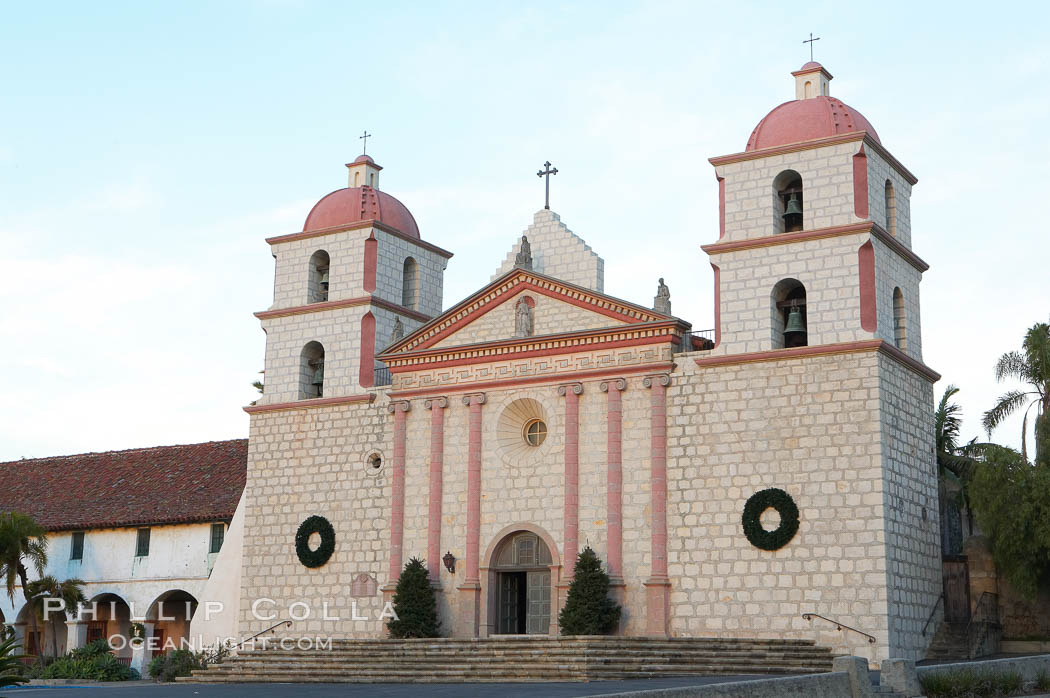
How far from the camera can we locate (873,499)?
26.0 metres

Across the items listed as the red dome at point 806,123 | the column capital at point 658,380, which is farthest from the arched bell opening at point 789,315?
the red dome at point 806,123

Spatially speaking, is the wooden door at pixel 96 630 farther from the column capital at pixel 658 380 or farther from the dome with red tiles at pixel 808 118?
the dome with red tiles at pixel 808 118

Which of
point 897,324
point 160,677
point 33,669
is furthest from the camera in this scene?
point 33,669

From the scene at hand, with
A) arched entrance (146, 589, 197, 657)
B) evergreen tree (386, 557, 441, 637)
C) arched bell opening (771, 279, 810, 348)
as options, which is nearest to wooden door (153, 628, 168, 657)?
arched entrance (146, 589, 197, 657)

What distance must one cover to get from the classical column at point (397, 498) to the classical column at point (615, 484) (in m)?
5.36

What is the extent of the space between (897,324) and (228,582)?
17920mm

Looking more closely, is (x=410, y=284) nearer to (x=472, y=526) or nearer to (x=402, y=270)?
(x=402, y=270)

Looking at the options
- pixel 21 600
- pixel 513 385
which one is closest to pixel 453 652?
pixel 513 385

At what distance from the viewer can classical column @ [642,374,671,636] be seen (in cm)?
2770

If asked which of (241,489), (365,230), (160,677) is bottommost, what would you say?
(160,677)

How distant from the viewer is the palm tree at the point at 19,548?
3566 cm

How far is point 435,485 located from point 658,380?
602cm

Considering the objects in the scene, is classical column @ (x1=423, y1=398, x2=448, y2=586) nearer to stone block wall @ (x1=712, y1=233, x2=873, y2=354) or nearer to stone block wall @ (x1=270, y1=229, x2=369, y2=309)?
stone block wall @ (x1=270, y1=229, x2=369, y2=309)

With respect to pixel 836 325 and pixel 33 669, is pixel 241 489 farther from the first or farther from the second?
pixel 836 325
